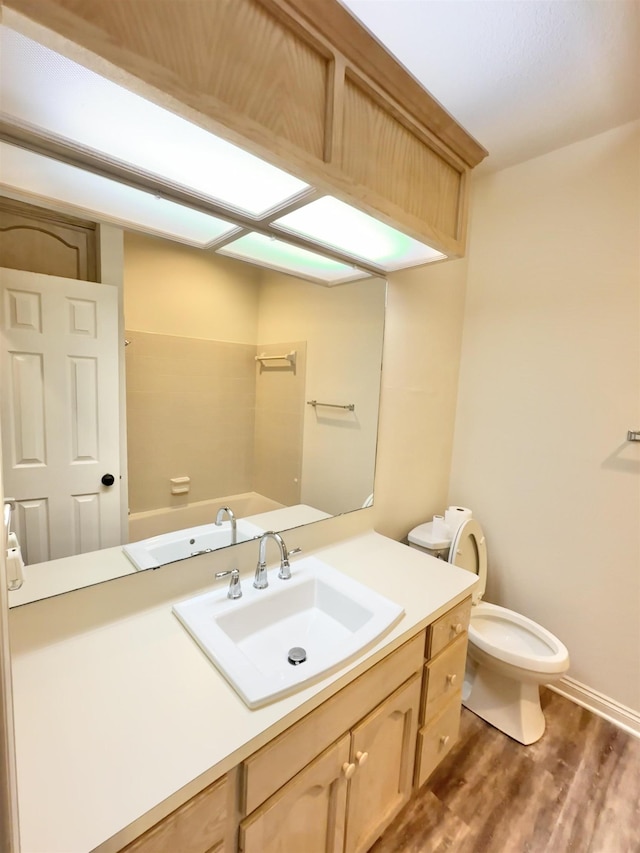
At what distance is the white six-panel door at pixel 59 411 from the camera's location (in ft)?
2.98

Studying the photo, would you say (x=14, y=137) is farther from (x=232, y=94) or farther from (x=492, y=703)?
(x=492, y=703)

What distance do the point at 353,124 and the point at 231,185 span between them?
35 cm

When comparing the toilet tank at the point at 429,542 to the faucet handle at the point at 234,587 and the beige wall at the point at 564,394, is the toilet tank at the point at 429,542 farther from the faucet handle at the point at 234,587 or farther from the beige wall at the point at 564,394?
the faucet handle at the point at 234,587

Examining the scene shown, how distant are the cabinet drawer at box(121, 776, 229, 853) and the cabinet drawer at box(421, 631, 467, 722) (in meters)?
0.75

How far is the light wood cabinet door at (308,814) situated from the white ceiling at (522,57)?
202 cm

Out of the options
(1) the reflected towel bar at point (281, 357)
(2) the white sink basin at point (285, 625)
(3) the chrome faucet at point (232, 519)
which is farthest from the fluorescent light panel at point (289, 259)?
(2) the white sink basin at point (285, 625)

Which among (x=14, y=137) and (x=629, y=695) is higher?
(x=14, y=137)

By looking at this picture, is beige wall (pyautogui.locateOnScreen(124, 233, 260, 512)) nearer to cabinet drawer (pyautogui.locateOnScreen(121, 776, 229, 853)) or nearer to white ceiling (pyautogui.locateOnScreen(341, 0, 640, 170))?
cabinet drawer (pyautogui.locateOnScreen(121, 776, 229, 853))

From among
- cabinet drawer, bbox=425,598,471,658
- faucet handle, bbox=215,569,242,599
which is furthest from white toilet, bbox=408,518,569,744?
faucet handle, bbox=215,569,242,599

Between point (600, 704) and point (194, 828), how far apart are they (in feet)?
6.45

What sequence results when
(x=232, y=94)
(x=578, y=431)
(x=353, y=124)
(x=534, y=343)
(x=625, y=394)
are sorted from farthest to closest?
(x=534, y=343), (x=578, y=431), (x=625, y=394), (x=353, y=124), (x=232, y=94)

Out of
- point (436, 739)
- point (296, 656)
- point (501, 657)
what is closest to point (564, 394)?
point (501, 657)

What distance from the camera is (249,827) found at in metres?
0.75

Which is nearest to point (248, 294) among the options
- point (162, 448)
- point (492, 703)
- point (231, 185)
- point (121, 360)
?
point (231, 185)
